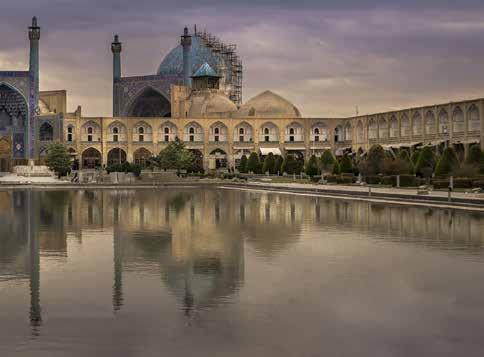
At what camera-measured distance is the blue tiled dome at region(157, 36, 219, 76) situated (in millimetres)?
64750

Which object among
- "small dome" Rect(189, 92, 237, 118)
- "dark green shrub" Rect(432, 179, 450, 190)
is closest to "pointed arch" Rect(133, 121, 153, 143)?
"small dome" Rect(189, 92, 237, 118)

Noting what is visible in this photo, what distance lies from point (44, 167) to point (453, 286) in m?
45.3

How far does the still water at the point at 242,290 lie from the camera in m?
5.12

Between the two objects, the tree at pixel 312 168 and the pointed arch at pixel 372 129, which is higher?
the pointed arch at pixel 372 129

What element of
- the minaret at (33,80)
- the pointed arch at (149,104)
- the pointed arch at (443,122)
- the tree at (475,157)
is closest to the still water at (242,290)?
the tree at (475,157)

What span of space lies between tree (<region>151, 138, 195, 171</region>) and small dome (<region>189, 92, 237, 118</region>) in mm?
9622

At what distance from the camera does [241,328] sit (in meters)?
5.48

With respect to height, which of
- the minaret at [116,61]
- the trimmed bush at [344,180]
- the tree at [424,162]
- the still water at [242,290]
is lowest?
the still water at [242,290]

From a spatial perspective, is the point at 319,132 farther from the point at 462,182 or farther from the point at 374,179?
the point at 462,182

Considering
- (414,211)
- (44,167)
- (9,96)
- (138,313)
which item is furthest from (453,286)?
(9,96)

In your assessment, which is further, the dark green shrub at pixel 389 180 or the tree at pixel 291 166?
the tree at pixel 291 166

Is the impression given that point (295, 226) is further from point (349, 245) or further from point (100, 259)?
point (100, 259)

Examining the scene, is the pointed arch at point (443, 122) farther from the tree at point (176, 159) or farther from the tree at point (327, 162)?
the tree at point (176, 159)

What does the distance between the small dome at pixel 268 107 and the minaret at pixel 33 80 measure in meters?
13.9
